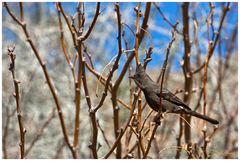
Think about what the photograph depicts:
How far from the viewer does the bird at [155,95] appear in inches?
78.3

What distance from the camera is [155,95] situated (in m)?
2.11

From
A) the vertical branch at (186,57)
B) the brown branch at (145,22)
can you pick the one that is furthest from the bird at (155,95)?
the vertical branch at (186,57)

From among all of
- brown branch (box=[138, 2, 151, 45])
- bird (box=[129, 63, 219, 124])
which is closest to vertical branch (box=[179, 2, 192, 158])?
bird (box=[129, 63, 219, 124])

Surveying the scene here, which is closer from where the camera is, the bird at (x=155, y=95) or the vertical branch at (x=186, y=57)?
the bird at (x=155, y=95)

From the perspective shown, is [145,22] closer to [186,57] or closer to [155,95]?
[155,95]

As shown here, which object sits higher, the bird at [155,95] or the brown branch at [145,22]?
the brown branch at [145,22]

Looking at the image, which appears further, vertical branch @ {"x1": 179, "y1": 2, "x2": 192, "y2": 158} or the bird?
vertical branch @ {"x1": 179, "y1": 2, "x2": 192, "y2": 158}

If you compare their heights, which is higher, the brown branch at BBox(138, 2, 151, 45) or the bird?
the brown branch at BBox(138, 2, 151, 45)

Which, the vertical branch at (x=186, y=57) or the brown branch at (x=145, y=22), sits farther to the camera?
the vertical branch at (x=186, y=57)

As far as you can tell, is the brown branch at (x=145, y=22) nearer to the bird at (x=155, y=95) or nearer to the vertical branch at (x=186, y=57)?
the bird at (x=155, y=95)

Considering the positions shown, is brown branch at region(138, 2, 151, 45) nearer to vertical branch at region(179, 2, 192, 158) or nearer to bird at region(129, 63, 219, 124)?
bird at region(129, 63, 219, 124)

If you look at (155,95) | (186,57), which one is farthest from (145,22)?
(186,57)

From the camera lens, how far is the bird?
1988mm

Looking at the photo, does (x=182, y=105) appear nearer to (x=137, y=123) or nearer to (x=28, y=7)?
(x=137, y=123)
